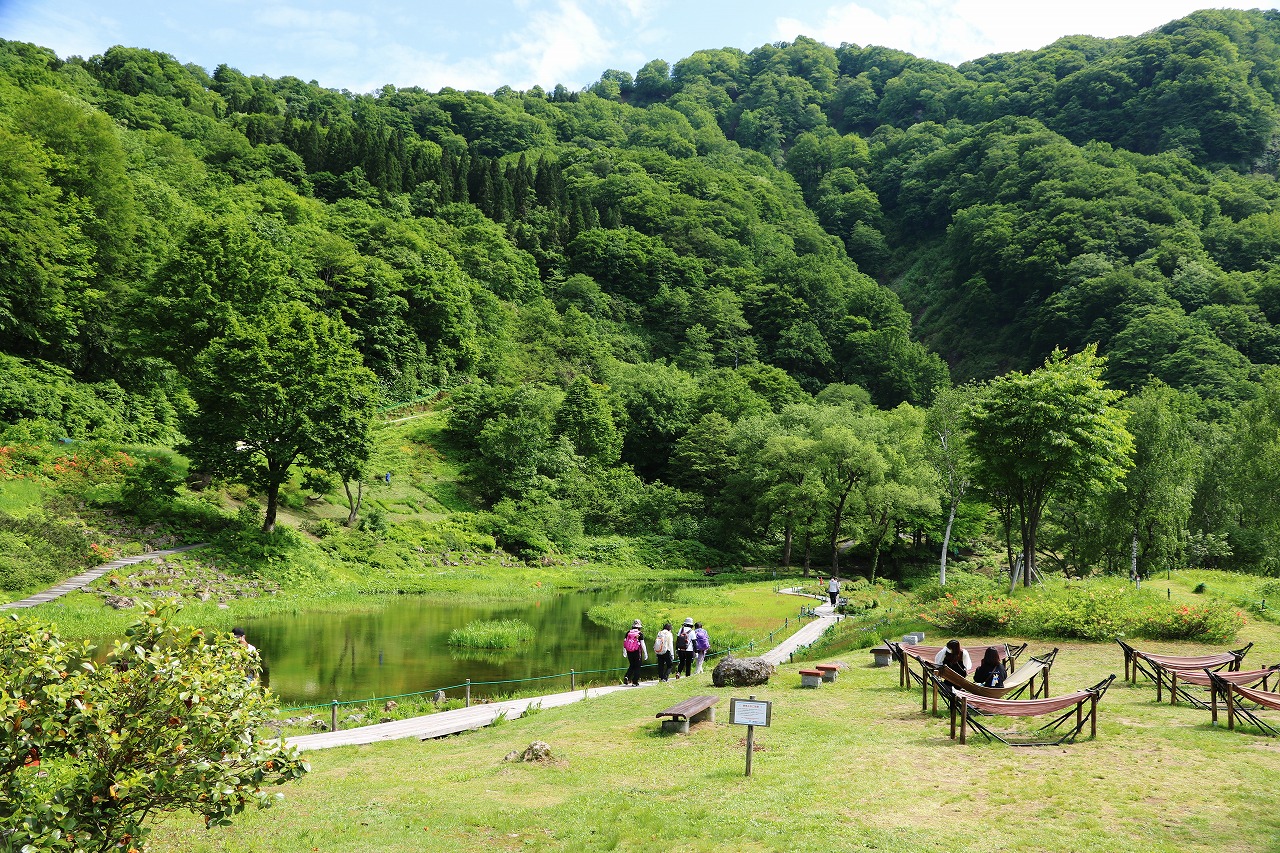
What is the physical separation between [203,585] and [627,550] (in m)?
27.6

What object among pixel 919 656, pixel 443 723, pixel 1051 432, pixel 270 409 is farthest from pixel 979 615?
pixel 270 409

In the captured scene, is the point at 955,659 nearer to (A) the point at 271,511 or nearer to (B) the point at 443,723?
(B) the point at 443,723

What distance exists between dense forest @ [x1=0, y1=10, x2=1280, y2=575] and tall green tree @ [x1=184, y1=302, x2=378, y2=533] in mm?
169

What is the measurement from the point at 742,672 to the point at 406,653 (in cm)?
1096

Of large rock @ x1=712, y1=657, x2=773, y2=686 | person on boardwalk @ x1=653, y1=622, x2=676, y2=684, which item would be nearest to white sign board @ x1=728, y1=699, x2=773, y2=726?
large rock @ x1=712, y1=657, x2=773, y2=686

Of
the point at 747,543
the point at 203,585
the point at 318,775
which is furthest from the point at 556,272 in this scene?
the point at 318,775

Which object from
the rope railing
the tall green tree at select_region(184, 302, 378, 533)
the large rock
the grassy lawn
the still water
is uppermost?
the tall green tree at select_region(184, 302, 378, 533)

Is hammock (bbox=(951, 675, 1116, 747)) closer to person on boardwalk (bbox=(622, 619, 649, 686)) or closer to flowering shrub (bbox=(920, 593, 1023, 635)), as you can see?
flowering shrub (bbox=(920, 593, 1023, 635))

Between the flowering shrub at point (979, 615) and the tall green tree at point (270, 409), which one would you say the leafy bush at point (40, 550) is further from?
the flowering shrub at point (979, 615)

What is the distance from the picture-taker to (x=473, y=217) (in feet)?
307

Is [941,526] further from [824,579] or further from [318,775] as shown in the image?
[318,775]

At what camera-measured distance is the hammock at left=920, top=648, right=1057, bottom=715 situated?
11445 millimetres

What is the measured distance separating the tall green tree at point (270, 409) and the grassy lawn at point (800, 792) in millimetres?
25947

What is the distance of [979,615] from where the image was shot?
20.1 m
